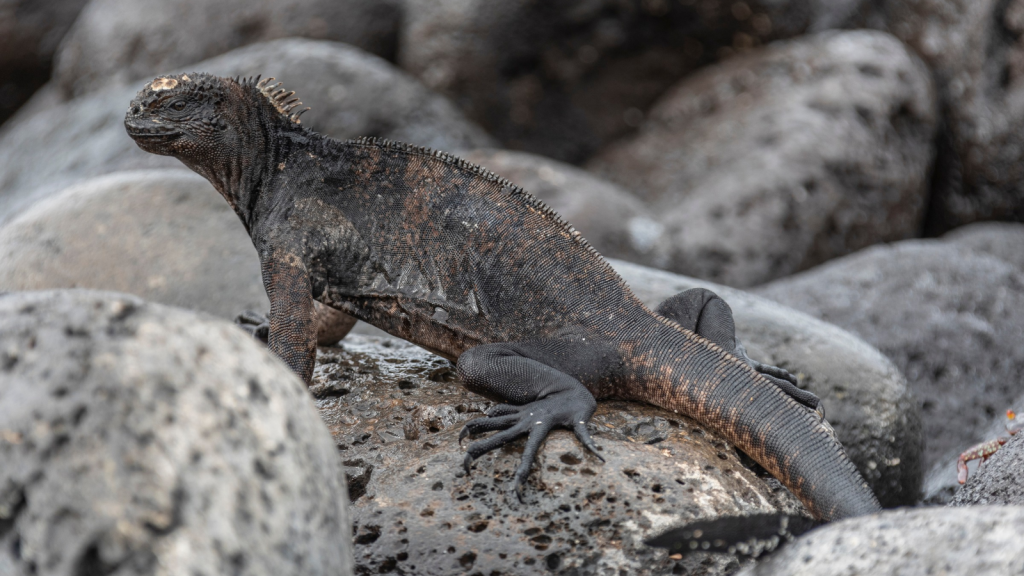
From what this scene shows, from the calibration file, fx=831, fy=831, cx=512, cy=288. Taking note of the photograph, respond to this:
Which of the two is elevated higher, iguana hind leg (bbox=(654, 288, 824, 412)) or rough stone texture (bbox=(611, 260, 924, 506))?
iguana hind leg (bbox=(654, 288, 824, 412))

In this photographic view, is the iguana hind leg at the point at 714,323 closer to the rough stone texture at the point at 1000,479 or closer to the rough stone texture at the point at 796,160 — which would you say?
the rough stone texture at the point at 1000,479

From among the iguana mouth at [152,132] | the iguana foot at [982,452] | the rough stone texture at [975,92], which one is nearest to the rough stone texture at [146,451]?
the iguana mouth at [152,132]

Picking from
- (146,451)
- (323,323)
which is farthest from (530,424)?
(323,323)

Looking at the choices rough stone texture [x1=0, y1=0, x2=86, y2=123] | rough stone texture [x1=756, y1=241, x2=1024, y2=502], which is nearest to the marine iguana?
rough stone texture [x1=756, y1=241, x2=1024, y2=502]

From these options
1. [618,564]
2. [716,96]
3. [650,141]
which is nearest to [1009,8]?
[716,96]

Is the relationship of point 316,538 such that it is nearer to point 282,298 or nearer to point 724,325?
point 282,298

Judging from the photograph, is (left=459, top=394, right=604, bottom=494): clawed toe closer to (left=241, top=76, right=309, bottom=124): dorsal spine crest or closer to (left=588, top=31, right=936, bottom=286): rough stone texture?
(left=241, top=76, right=309, bottom=124): dorsal spine crest
